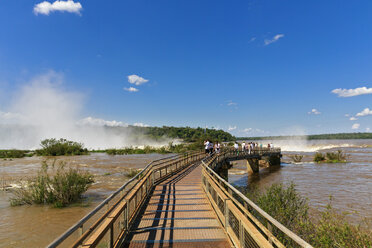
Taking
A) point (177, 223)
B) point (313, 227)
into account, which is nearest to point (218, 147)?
point (313, 227)

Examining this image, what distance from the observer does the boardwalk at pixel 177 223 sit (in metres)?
5.05

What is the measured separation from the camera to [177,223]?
625cm

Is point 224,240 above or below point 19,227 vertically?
above

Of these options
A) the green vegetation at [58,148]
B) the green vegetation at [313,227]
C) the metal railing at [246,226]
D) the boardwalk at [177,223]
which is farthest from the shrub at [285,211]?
the green vegetation at [58,148]

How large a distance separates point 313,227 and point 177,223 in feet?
16.2

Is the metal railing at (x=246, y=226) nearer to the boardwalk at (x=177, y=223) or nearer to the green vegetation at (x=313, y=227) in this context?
the boardwalk at (x=177, y=223)

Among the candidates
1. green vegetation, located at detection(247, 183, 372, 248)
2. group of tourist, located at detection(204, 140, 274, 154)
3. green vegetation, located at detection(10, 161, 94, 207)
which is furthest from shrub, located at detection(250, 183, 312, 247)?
group of tourist, located at detection(204, 140, 274, 154)

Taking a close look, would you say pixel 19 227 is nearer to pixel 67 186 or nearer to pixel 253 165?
pixel 67 186

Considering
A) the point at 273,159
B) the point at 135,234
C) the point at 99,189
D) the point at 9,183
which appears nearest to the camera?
the point at 135,234

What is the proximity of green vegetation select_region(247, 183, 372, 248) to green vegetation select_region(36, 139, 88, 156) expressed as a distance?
5798 cm

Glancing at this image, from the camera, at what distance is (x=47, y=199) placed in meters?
13.0

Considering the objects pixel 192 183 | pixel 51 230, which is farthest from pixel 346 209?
pixel 51 230

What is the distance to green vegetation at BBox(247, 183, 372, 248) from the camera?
19.2 ft

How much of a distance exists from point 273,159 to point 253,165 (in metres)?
8.33
